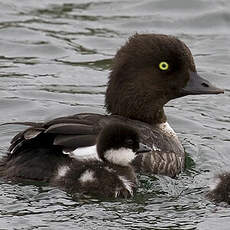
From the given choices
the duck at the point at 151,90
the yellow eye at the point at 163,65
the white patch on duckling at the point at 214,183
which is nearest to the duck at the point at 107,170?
the duck at the point at 151,90

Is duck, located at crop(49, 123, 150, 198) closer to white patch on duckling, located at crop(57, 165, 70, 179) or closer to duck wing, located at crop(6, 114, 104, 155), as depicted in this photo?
white patch on duckling, located at crop(57, 165, 70, 179)

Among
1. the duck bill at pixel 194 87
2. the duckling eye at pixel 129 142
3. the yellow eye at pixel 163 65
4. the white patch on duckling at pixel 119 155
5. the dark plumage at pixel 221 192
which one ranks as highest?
the yellow eye at pixel 163 65

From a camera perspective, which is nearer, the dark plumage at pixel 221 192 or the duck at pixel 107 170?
the duck at pixel 107 170

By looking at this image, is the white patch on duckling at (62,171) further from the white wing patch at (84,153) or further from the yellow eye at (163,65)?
the yellow eye at (163,65)

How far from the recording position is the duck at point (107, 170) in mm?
8391

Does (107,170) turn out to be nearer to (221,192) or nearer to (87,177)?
(87,177)

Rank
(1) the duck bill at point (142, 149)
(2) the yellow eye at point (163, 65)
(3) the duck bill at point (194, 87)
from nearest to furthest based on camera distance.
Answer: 1. (1) the duck bill at point (142, 149)
2. (2) the yellow eye at point (163, 65)
3. (3) the duck bill at point (194, 87)

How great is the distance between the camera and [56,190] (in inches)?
332

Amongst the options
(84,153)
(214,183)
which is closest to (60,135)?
(84,153)

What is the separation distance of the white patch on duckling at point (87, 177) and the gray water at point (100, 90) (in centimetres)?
18

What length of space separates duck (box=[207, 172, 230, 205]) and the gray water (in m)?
0.09

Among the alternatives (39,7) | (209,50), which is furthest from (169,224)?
(39,7)

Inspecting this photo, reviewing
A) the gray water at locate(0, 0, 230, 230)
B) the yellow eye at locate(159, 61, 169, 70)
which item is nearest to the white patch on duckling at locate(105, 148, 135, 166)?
the gray water at locate(0, 0, 230, 230)

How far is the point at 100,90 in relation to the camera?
12680 mm
